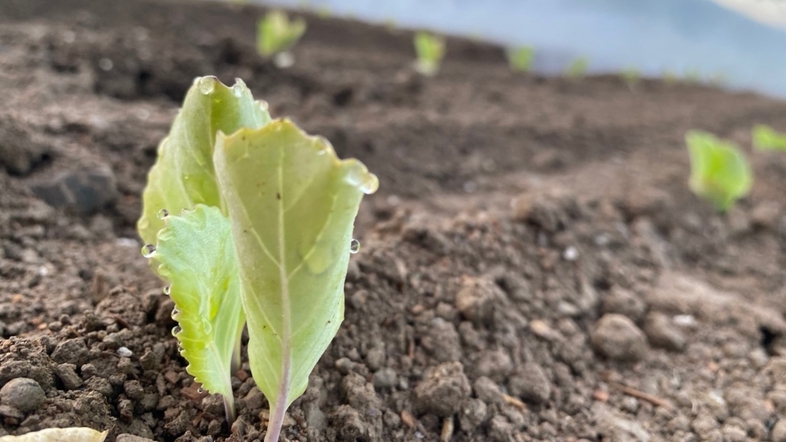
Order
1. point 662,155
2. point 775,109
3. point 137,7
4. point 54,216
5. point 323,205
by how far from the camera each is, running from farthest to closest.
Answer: point 775,109, point 137,7, point 662,155, point 54,216, point 323,205

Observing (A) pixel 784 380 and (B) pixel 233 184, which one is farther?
(A) pixel 784 380

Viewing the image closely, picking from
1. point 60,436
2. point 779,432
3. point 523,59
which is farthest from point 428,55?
point 60,436

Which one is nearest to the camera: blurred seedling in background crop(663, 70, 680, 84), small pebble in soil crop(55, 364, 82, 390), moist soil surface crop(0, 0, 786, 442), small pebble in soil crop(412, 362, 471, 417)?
small pebble in soil crop(55, 364, 82, 390)

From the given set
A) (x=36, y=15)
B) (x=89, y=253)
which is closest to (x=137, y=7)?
(x=36, y=15)

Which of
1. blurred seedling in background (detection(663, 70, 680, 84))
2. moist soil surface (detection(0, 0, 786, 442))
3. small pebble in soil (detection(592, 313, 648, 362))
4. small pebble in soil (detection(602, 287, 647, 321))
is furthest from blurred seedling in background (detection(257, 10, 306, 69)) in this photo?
blurred seedling in background (detection(663, 70, 680, 84))

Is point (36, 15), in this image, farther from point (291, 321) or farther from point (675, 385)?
point (675, 385)

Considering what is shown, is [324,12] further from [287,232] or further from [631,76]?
[287,232]

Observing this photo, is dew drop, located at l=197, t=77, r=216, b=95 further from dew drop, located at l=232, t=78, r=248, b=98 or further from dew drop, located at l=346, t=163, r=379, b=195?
dew drop, located at l=346, t=163, r=379, b=195
